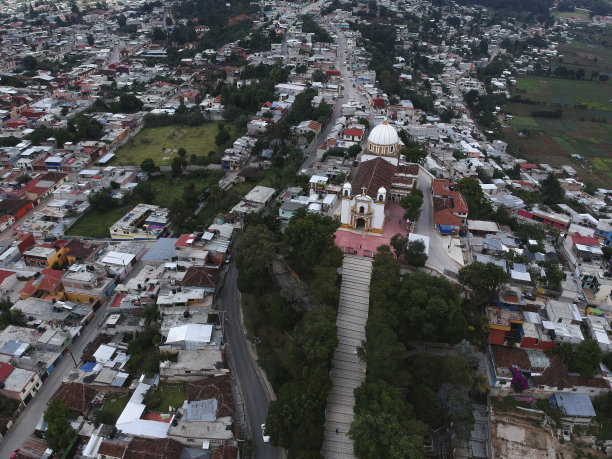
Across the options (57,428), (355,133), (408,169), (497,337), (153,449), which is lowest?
(153,449)

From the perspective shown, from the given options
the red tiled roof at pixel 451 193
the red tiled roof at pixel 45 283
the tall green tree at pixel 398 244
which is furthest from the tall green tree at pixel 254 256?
the red tiled roof at pixel 451 193

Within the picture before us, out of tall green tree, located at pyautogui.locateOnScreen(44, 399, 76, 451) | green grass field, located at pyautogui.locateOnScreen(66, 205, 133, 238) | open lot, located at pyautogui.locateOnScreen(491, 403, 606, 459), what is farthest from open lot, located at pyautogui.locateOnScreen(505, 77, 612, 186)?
tall green tree, located at pyautogui.locateOnScreen(44, 399, 76, 451)

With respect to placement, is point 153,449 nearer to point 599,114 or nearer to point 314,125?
point 314,125

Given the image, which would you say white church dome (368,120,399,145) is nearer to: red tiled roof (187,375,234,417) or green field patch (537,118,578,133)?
red tiled roof (187,375,234,417)

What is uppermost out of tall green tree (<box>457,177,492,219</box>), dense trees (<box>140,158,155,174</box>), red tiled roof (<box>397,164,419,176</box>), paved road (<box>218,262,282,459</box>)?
red tiled roof (<box>397,164,419,176</box>)

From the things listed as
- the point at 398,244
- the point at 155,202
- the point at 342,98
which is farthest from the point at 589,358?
the point at 342,98

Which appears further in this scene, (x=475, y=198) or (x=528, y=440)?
(x=475, y=198)

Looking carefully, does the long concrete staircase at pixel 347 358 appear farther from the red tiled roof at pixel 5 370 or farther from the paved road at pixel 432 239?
the red tiled roof at pixel 5 370
